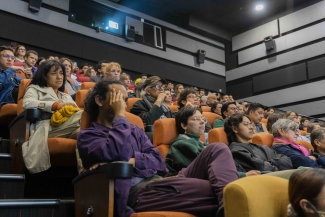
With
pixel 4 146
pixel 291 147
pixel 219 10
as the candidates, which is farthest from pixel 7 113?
pixel 219 10

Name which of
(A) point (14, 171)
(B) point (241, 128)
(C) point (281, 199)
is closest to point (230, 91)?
(B) point (241, 128)

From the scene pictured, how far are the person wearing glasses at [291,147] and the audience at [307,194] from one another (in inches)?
43.6

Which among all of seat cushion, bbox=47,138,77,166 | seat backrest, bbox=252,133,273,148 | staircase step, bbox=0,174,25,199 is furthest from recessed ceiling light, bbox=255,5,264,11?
staircase step, bbox=0,174,25,199

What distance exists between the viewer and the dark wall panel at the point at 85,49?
11.0 ft

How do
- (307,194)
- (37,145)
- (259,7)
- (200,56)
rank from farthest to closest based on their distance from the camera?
(200,56), (259,7), (37,145), (307,194)

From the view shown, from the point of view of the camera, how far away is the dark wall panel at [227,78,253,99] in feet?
16.6

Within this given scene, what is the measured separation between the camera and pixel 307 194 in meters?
0.59

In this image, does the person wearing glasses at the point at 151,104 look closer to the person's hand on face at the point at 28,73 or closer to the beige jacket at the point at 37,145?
the beige jacket at the point at 37,145

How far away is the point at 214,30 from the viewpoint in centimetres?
512

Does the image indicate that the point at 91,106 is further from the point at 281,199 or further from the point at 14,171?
the point at 281,199

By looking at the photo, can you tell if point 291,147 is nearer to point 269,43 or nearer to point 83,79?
point 83,79

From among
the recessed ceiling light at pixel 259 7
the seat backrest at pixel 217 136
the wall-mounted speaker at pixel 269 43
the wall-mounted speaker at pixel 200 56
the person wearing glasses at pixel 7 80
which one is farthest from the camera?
the wall-mounted speaker at pixel 200 56

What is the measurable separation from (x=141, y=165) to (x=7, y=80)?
1.15 m

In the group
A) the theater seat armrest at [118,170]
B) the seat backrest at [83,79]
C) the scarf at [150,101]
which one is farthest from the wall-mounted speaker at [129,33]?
the theater seat armrest at [118,170]
